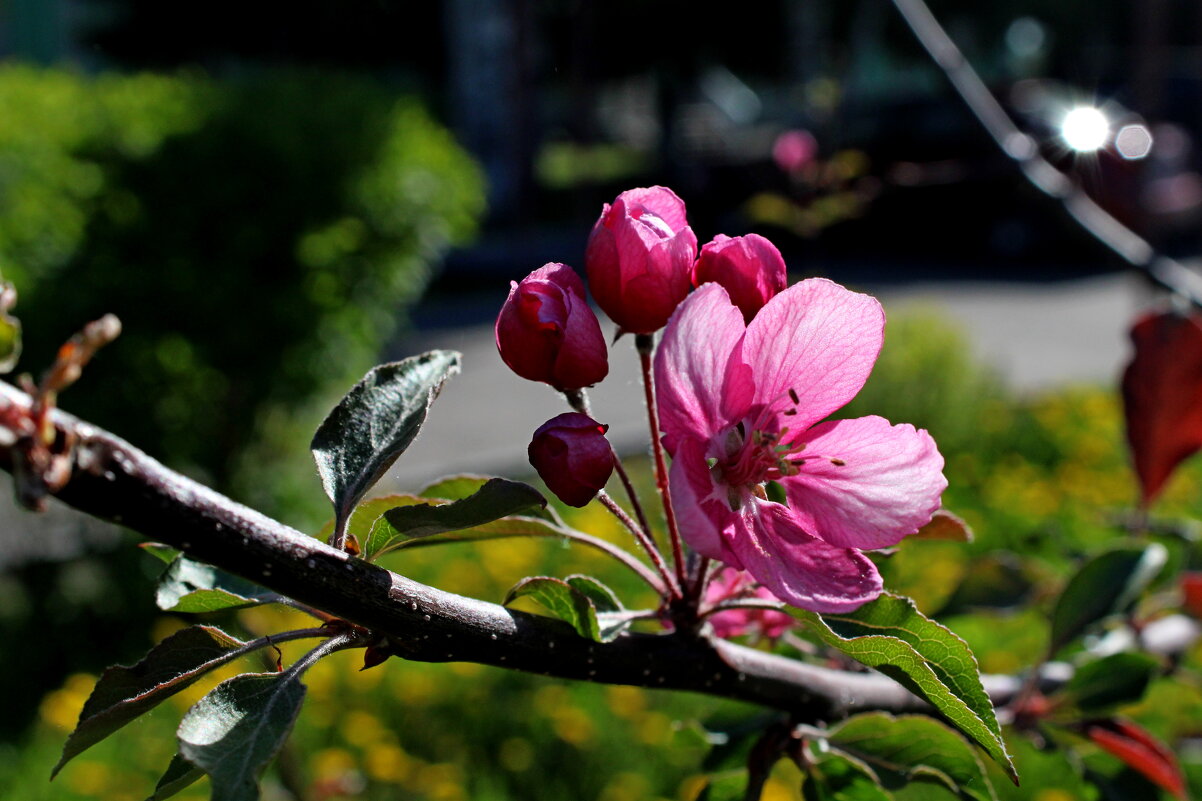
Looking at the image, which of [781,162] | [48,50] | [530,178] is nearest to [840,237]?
[530,178]

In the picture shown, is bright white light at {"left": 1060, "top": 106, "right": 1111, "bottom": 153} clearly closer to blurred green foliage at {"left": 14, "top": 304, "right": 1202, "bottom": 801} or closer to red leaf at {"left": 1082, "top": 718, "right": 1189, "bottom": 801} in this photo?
blurred green foliage at {"left": 14, "top": 304, "right": 1202, "bottom": 801}

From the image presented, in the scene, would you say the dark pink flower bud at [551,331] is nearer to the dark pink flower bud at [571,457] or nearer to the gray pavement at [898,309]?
the dark pink flower bud at [571,457]

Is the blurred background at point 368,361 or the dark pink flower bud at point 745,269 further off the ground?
the dark pink flower bud at point 745,269

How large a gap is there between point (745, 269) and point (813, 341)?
6cm

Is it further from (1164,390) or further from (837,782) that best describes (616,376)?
(837,782)

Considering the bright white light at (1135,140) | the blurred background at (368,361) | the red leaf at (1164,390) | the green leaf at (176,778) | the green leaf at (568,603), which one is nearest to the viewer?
the green leaf at (176,778)

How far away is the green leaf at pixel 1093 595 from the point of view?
1126 mm

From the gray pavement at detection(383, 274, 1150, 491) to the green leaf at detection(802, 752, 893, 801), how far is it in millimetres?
4582

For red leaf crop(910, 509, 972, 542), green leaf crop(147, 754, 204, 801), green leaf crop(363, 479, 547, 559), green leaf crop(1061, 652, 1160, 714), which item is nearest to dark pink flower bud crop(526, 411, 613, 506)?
green leaf crop(363, 479, 547, 559)

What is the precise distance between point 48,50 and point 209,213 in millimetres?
15901

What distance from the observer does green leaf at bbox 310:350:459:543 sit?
2.09 ft

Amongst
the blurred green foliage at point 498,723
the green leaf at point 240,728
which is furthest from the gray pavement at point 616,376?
the green leaf at point 240,728

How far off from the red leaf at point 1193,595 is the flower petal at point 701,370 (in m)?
0.97

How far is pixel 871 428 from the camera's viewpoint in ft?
2.11
